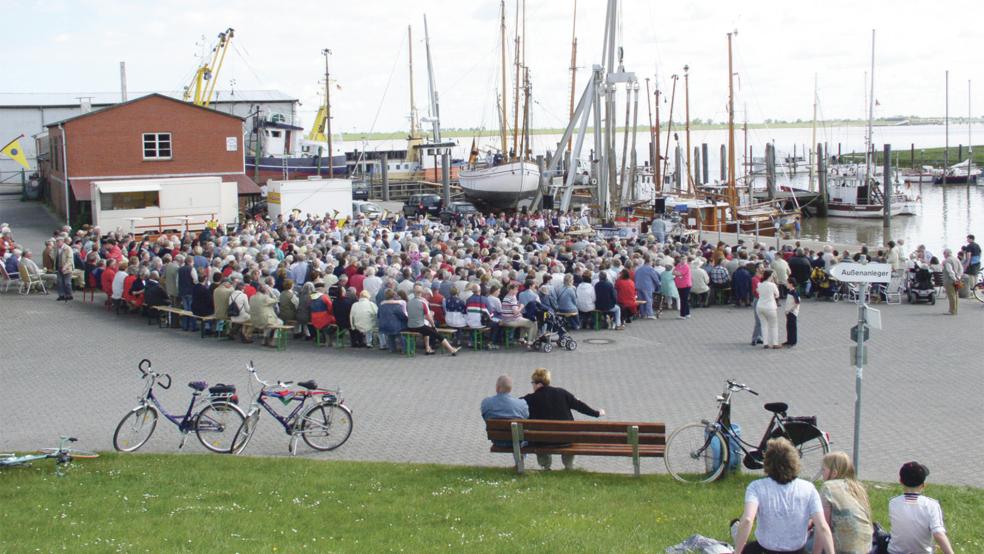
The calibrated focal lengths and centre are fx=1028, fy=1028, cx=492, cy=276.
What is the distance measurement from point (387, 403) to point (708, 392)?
4878 mm

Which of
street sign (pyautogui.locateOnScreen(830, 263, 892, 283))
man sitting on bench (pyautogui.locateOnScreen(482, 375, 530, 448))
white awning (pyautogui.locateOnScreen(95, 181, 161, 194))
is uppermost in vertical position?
white awning (pyautogui.locateOnScreen(95, 181, 161, 194))

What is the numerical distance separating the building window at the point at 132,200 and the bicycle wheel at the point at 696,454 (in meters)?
32.2

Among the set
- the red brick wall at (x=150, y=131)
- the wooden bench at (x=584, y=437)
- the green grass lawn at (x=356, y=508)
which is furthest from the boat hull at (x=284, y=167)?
the wooden bench at (x=584, y=437)

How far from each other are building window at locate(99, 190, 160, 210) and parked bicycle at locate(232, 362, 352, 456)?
2865cm

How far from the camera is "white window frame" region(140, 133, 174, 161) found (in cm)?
4334

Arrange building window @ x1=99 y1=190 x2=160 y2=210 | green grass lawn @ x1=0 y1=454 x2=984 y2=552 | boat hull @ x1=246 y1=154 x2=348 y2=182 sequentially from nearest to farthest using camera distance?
1. green grass lawn @ x1=0 y1=454 x2=984 y2=552
2. building window @ x1=99 y1=190 x2=160 y2=210
3. boat hull @ x1=246 y1=154 x2=348 y2=182

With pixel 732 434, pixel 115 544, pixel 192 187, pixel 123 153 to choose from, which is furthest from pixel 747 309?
pixel 123 153

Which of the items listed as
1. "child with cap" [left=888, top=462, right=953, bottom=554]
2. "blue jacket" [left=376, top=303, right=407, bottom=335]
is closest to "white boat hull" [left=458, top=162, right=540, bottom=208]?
"blue jacket" [left=376, top=303, right=407, bottom=335]

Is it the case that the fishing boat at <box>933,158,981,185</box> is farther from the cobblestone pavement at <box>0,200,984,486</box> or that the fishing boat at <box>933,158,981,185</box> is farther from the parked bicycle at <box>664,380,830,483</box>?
the parked bicycle at <box>664,380,830,483</box>

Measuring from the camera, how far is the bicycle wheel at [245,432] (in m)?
12.3

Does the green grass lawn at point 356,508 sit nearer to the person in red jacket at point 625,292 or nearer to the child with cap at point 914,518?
the child with cap at point 914,518

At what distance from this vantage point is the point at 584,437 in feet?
35.7

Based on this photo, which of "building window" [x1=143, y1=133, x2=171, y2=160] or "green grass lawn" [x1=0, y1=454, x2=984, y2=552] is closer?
"green grass lawn" [x1=0, y1=454, x2=984, y2=552]

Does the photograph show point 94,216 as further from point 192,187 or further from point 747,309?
point 747,309
